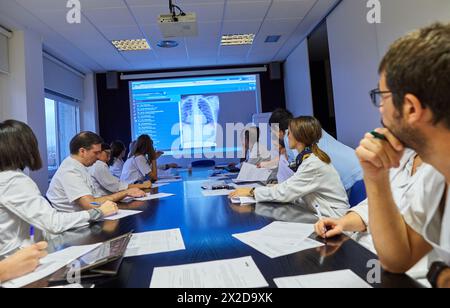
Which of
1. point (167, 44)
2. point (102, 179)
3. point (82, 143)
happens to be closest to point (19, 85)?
point (167, 44)

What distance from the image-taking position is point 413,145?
2.27 feet

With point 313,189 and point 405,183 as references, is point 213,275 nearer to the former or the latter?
point 405,183

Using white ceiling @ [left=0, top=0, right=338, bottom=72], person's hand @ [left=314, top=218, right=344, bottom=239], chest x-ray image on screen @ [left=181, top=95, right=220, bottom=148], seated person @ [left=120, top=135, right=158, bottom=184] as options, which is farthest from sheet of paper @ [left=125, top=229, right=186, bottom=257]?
chest x-ray image on screen @ [left=181, top=95, right=220, bottom=148]

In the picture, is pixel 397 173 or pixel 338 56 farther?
pixel 338 56

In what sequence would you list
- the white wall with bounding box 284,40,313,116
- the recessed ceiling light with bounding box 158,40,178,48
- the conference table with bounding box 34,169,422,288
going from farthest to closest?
the white wall with bounding box 284,40,313,116 < the recessed ceiling light with bounding box 158,40,178,48 < the conference table with bounding box 34,169,422,288

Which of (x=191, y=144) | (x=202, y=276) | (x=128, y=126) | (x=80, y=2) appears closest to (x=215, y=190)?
(x=202, y=276)

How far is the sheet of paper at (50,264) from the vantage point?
34.0 inches

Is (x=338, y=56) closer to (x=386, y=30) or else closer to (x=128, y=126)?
(x=386, y=30)

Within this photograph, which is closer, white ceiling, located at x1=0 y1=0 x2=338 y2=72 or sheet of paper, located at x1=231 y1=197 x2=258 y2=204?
→ sheet of paper, located at x1=231 y1=197 x2=258 y2=204

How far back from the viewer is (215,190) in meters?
2.43

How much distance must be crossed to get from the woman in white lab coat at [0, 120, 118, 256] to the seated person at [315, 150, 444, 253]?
3.58 ft

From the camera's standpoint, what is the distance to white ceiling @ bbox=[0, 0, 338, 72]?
338cm

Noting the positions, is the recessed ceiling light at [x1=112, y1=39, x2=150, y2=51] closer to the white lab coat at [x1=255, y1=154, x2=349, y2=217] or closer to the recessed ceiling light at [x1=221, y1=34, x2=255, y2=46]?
the recessed ceiling light at [x1=221, y1=34, x2=255, y2=46]
